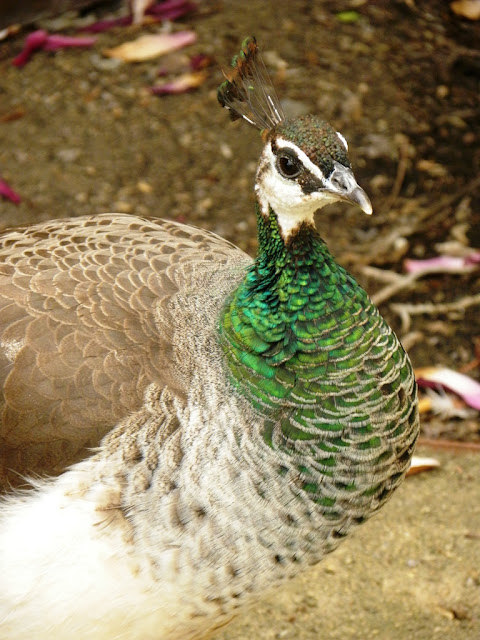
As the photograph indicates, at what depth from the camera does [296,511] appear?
2.37m

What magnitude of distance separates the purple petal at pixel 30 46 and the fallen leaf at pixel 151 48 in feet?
1.14

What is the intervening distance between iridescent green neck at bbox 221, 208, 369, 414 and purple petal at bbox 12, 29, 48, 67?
301cm

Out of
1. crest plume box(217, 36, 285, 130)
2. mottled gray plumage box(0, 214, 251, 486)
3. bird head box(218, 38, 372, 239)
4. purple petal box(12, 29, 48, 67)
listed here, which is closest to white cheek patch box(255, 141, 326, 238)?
bird head box(218, 38, 372, 239)

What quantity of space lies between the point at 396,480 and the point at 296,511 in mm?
326

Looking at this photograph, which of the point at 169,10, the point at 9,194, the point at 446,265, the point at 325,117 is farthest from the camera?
the point at 169,10

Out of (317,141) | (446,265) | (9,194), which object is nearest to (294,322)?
(317,141)

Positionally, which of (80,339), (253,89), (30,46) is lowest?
(30,46)

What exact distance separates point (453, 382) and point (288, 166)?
1.76m

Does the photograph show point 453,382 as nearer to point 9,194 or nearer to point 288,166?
point 288,166

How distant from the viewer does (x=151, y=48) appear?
16.5ft

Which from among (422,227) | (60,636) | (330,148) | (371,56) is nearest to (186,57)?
(371,56)

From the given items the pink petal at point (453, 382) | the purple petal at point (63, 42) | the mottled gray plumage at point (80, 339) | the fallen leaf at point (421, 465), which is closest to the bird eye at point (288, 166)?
the mottled gray plumage at point (80, 339)

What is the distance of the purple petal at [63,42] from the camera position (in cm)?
506

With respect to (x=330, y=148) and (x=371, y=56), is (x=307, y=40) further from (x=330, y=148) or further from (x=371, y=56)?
(x=330, y=148)
